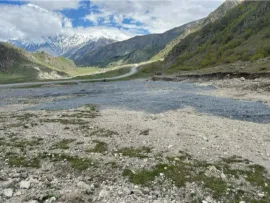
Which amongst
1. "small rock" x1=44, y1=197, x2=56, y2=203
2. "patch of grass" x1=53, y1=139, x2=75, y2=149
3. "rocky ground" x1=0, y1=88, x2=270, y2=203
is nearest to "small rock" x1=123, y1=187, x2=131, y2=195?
"rocky ground" x1=0, y1=88, x2=270, y2=203

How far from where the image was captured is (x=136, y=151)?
744 inches

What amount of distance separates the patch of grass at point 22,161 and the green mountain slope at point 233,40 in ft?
324

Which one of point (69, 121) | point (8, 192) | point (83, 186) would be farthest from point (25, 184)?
point (69, 121)

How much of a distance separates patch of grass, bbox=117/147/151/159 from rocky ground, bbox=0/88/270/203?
66mm

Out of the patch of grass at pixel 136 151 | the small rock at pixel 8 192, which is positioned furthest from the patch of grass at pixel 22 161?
the patch of grass at pixel 136 151

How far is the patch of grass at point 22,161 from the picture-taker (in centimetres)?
1673

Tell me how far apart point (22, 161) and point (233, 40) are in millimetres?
142165

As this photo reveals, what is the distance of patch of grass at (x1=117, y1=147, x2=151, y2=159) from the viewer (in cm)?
1803

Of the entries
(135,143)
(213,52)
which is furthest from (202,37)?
(135,143)

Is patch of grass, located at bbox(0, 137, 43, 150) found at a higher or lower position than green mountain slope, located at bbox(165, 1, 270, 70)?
lower

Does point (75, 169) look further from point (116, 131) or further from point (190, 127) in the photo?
point (190, 127)

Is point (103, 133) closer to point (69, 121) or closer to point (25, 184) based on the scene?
point (69, 121)

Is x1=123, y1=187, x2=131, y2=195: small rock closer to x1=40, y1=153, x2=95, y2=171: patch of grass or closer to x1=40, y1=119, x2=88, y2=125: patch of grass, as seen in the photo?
x1=40, y1=153, x2=95, y2=171: patch of grass

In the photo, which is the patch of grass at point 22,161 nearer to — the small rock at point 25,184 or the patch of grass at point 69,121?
the small rock at point 25,184
